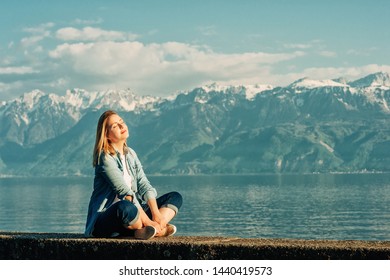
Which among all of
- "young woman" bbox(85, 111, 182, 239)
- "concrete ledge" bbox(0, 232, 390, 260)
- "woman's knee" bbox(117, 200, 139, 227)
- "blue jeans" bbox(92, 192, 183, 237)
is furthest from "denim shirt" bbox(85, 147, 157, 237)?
"concrete ledge" bbox(0, 232, 390, 260)

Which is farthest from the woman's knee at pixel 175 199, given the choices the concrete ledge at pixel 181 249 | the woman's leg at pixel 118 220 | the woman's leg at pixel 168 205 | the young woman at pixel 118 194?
the woman's leg at pixel 118 220

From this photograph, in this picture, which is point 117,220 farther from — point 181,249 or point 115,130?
point 115,130

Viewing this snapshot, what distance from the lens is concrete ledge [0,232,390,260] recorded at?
886 centimetres

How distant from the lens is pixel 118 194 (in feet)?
34.4

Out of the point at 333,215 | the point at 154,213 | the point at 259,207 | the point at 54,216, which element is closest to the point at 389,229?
the point at 333,215

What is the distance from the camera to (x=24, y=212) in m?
132

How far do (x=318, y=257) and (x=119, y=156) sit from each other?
3.54m

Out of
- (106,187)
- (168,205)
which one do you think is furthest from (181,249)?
(168,205)

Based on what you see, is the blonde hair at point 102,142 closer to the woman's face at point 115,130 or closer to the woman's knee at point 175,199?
the woman's face at point 115,130

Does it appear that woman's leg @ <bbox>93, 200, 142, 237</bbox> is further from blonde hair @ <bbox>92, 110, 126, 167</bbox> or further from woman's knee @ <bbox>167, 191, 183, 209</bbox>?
woman's knee @ <bbox>167, 191, 183, 209</bbox>

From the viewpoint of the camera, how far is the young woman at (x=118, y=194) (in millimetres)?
10234

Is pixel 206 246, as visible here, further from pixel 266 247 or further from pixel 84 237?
pixel 84 237

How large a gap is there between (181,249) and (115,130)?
2290 millimetres
